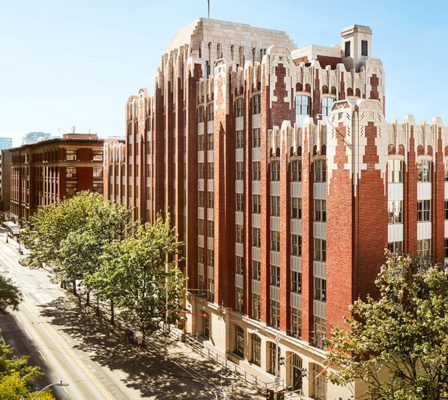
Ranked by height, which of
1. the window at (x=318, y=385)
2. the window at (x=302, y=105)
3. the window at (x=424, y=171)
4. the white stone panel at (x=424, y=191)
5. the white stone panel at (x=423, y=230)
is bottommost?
the window at (x=318, y=385)

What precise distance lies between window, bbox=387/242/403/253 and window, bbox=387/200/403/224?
1.62 meters

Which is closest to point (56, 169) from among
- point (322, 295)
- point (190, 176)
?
point (190, 176)

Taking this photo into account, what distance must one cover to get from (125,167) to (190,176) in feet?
82.1

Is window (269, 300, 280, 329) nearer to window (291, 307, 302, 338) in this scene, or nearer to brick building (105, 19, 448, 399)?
brick building (105, 19, 448, 399)

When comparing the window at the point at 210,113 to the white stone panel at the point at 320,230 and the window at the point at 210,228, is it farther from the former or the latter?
the white stone panel at the point at 320,230

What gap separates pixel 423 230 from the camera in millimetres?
39156

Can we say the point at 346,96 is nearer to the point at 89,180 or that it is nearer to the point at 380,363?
the point at 380,363

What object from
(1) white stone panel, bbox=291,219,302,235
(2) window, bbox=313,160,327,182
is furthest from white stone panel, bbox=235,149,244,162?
(2) window, bbox=313,160,327,182

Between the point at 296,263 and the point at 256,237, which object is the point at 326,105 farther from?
the point at 296,263

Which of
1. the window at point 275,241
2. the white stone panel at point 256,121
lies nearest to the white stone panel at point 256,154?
the white stone panel at point 256,121

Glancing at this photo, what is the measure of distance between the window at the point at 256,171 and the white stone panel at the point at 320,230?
976 cm

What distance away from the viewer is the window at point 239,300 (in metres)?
49.5

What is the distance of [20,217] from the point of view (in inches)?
6363

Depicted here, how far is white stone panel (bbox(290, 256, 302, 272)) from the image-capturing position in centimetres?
4112
